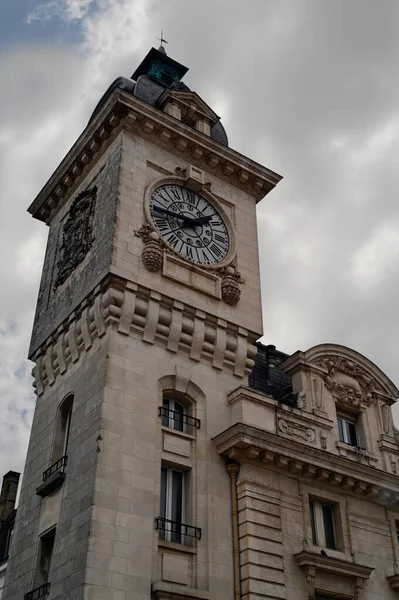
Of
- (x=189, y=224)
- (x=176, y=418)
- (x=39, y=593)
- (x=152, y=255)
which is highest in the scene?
(x=189, y=224)

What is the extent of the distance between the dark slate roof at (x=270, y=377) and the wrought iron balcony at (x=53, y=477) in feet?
23.8

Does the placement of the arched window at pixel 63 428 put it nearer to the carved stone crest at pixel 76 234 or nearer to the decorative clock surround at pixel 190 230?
the carved stone crest at pixel 76 234

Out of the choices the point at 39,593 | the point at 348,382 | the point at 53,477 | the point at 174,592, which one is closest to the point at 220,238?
the point at 348,382

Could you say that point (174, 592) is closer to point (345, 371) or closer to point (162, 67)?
point (345, 371)

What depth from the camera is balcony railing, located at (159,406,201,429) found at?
76.8 ft

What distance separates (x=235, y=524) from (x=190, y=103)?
55.9ft

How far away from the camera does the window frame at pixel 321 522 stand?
78.0 feet

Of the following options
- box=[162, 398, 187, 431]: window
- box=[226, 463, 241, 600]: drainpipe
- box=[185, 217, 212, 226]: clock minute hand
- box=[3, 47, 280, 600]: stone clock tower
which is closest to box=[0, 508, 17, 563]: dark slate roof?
box=[3, 47, 280, 600]: stone clock tower

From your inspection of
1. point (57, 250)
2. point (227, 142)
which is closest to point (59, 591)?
point (57, 250)

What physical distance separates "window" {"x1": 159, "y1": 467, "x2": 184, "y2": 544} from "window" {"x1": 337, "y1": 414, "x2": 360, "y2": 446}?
7.21 m

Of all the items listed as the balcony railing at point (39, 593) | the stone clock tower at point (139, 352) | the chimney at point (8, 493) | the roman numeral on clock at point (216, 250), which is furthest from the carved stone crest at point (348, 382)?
the chimney at point (8, 493)

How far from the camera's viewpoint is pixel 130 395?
22.3 metres

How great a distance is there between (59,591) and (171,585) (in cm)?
289

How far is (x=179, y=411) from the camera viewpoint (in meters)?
24.0
